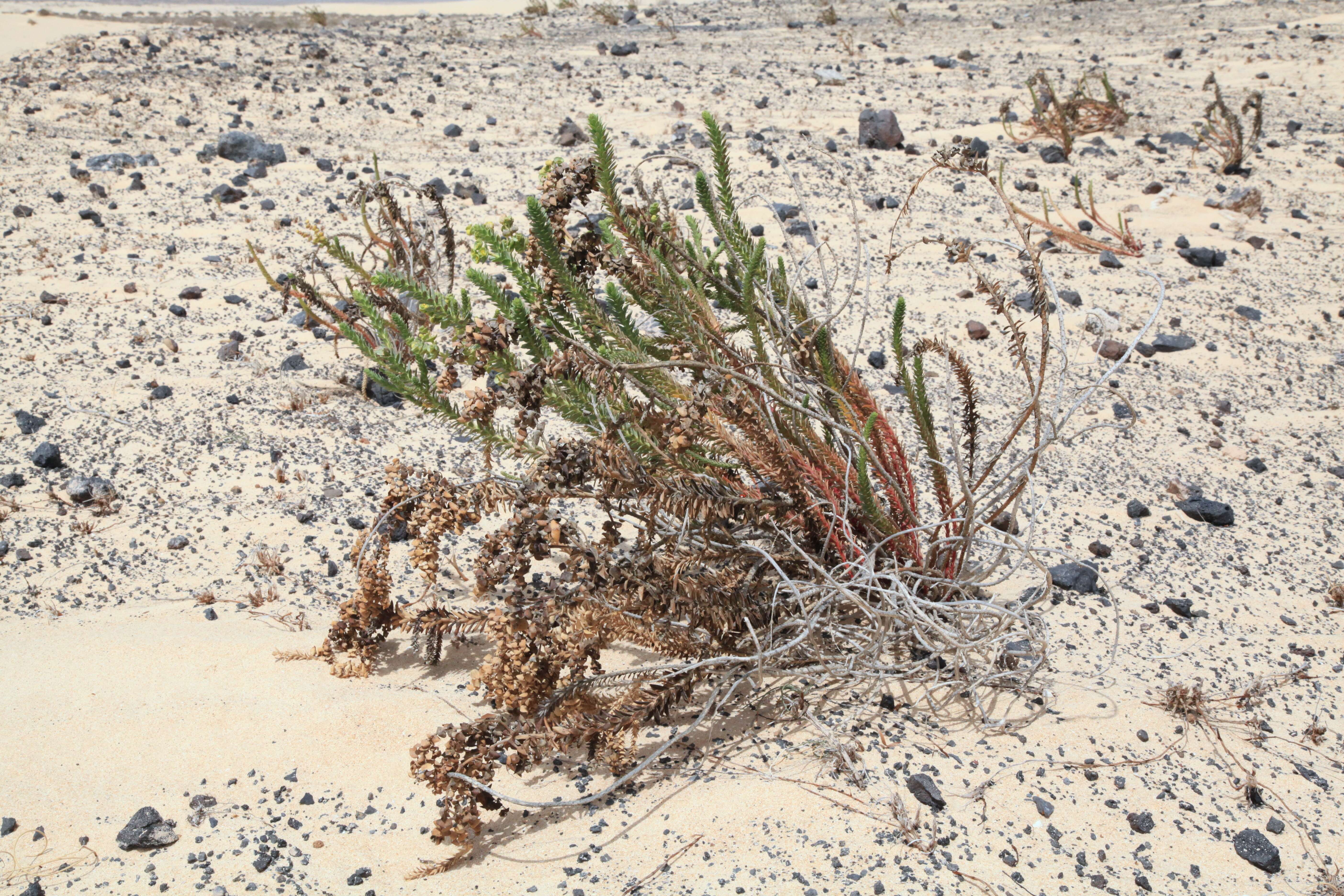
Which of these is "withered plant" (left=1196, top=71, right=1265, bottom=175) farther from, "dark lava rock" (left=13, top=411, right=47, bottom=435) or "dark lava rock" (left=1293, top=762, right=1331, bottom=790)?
"dark lava rock" (left=13, top=411, right=47, bottom=435)

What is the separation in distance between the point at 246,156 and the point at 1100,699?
6.18 m

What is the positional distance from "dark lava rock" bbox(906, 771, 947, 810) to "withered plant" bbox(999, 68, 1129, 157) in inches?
219

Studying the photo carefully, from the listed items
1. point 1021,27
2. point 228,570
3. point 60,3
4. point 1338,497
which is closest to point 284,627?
point 228,570

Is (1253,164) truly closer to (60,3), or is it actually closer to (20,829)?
(20,829)

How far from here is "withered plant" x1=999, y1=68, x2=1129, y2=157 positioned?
22.1 ft

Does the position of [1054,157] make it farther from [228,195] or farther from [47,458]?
[47,458]

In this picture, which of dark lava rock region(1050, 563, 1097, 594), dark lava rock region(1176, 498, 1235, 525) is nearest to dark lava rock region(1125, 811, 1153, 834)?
dark lava rock region(1050, 563, 1097, 594)

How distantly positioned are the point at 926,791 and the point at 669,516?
3.26 feet

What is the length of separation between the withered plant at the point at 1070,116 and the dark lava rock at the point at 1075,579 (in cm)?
444

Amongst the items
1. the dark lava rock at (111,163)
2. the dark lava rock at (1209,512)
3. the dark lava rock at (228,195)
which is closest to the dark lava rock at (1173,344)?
the dark lava rock at (1209,512)

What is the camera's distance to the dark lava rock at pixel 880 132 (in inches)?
268

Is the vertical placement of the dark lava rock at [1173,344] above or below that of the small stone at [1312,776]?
above

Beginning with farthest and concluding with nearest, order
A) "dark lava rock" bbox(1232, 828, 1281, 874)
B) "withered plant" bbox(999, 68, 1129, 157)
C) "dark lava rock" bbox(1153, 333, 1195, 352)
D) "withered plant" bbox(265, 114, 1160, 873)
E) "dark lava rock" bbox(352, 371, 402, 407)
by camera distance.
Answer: "withered plant" bbox(999, 68, 1129, 157) < "dark lava rock" bbox(1153, 333, 1195, 352) < "dark lava rock" bbox(352, 371, 402, 407) < "withered plant" bbox(265, 114, 1160, 873) < "dark lava rock" bbox(1232, 828, 1281, 874)

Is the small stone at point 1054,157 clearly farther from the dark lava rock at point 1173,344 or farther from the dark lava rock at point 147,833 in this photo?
the dark lava rock at point 147,833
